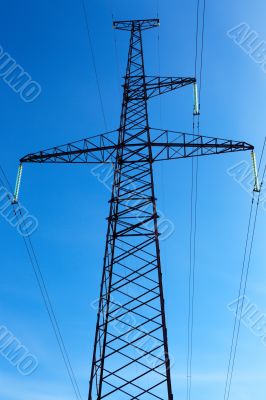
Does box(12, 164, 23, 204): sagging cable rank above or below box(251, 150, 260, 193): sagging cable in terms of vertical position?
below

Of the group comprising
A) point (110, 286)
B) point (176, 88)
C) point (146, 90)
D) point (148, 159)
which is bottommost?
point (110, 286)

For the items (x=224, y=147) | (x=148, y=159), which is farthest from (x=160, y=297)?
(x=224, y=147)

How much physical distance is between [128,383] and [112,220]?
5.70 metres

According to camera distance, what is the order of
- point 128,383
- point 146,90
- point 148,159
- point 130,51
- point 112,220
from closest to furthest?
point 128,383
point 112,220
point 148,159
point 146,90
point 130,51

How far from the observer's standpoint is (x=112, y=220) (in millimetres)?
16484

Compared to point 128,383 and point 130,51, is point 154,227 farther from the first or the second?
point 130,51

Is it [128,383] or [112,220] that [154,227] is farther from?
[128,383]

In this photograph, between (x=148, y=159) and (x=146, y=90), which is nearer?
(x=148, y=159)

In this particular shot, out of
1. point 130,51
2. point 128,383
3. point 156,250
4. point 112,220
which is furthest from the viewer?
point 130,51

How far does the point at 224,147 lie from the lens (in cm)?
1869

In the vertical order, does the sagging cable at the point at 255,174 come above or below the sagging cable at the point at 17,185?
above

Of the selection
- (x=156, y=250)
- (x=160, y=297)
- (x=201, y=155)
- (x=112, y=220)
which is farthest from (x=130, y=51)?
(x=160, y=297)

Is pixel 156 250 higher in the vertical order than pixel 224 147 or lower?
lower

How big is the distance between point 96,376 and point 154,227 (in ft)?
17.1
